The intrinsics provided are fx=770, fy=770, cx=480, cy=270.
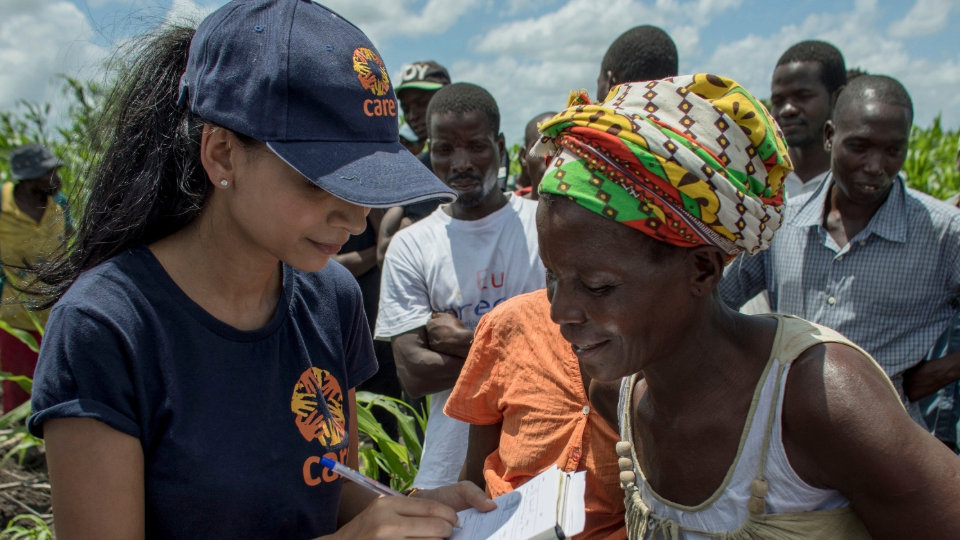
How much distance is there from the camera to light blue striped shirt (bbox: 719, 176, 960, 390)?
2.99m

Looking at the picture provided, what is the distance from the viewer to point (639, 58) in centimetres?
391

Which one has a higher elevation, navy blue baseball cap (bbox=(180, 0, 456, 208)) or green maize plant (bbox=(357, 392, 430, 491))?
navy blue baseball cap (bbox=(180, 0, 456, 208))

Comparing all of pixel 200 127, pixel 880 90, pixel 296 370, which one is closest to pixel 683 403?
pixel 296 370

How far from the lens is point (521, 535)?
129 cm

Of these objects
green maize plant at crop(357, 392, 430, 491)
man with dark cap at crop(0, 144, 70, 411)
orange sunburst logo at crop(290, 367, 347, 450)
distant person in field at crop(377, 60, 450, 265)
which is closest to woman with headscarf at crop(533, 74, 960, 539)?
orange sunburst logo at crop(290, 367, 347, 450)

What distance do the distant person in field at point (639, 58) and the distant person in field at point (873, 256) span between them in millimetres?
930

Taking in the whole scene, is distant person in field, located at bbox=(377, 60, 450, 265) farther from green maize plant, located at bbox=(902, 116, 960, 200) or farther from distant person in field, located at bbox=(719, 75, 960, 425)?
green maize plant, located at bbox=(902, 116, 960, 200)

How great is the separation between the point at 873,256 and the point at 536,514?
2317 millimetres

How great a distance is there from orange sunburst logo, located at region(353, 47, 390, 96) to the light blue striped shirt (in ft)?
7.69

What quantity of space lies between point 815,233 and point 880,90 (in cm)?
67

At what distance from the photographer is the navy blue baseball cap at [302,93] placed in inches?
52.4

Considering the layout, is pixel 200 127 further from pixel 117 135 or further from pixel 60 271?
pixel 60 271

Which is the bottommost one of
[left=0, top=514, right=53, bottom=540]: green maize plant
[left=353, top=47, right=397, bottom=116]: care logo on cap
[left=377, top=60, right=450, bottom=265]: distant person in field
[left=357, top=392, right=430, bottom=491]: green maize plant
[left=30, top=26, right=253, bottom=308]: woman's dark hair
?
[left=0, top=514, right=53, bottom=540]: green maize plant

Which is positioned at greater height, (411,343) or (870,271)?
(870,271)
